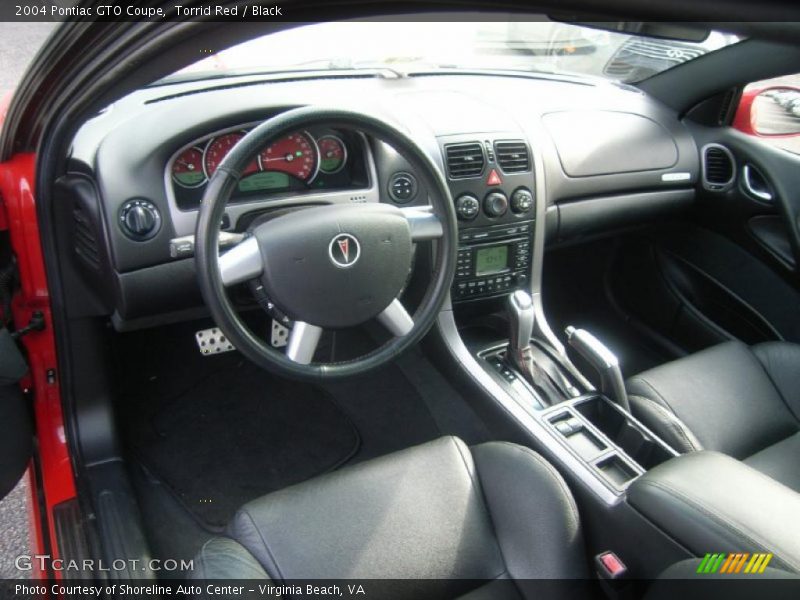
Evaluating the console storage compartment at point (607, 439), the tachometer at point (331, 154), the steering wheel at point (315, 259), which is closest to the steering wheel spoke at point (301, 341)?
the steering wheel at point (315, 259)

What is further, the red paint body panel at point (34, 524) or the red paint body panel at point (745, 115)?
the red paint body panel at point (745, 115)

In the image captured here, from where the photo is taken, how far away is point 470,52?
2369 millimetres

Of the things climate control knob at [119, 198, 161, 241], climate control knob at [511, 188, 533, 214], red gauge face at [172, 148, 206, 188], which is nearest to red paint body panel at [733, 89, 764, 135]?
climate control knob at [511, 188, 533, 214]

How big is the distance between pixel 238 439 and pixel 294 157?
3.12ft

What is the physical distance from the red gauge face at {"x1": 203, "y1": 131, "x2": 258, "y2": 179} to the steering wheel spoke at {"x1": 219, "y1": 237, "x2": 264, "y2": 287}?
364 mm

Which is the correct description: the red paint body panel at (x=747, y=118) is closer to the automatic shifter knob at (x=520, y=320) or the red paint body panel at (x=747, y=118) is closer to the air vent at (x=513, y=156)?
the air vent at (x=513, y=156)

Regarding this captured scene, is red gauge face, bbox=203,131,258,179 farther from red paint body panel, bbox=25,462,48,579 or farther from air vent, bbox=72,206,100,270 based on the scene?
red paint body panel, bbox=25,462,48,579

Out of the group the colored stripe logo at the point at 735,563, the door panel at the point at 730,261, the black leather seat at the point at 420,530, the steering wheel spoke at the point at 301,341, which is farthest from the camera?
the door panel at the point at 730,261

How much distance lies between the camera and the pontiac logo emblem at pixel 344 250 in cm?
124

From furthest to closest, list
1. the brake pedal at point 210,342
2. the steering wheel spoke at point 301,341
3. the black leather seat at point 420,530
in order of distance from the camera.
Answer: the brake pedal at point 210,342 < the steering wheel spoke at point 301,341 < the black leather seat at point 420,530

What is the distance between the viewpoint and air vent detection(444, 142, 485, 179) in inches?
71.9

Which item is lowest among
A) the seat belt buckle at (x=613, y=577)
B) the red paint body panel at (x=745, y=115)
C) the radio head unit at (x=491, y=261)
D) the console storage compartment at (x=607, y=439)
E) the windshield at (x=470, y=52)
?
the seat belt buckle at (x=613, y=577)

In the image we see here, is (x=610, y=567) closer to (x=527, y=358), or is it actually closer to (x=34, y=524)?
(x=527, y=358)

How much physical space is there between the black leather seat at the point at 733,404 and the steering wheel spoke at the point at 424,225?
2.42ft
